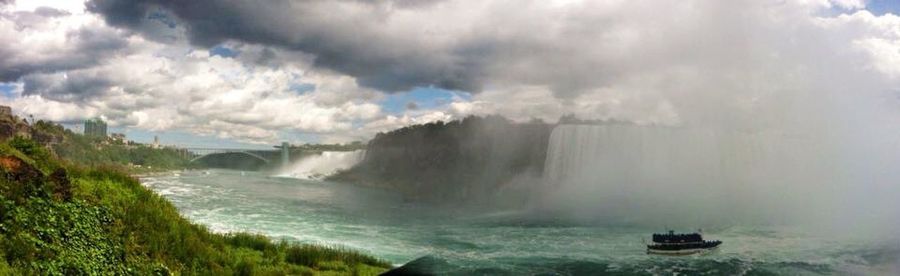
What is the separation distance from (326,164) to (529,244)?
357 ft

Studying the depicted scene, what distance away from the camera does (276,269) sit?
12852 millimetres

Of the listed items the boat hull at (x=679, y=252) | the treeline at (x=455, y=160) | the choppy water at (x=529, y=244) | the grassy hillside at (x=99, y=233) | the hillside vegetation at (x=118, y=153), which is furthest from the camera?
the hillside vegetation at (x=118, y=153)

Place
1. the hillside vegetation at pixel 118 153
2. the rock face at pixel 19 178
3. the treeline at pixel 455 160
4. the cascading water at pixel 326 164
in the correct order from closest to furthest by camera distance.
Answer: the rock face at pixel 19 178 < the treeline at pixel 455 160 < the cascading water at pixel 326 164 < the hillside vegetation at pixel 118 153

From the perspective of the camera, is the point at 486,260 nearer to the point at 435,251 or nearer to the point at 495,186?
the point at 435,251

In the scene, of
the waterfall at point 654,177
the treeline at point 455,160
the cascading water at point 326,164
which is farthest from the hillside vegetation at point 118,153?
the waterfall at point 654,177

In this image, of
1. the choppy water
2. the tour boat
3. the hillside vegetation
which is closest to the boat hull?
the tour boat

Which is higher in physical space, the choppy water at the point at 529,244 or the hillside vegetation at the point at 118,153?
the hillside vegetation at the point at 118,153

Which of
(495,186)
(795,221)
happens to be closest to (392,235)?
(795,221)

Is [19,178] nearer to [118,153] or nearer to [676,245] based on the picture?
[676,245]

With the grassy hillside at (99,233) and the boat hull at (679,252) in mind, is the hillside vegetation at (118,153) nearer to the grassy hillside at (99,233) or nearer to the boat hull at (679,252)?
the boat hull at (679,252)

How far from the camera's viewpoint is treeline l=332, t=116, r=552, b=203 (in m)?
78.9

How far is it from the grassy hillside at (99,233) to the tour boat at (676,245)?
1885cm

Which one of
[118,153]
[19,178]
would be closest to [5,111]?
[118,153]

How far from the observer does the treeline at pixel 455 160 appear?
7886cm
